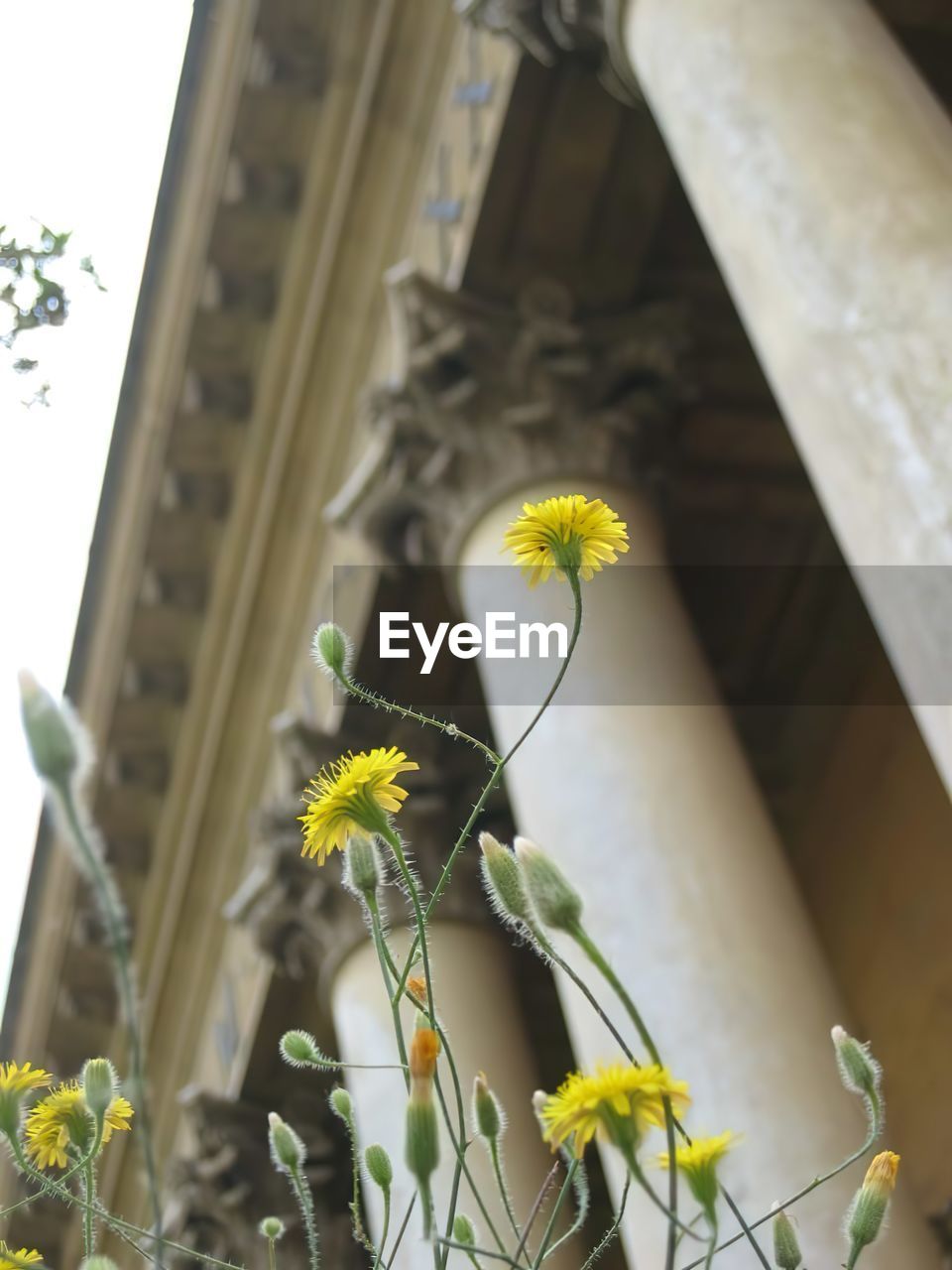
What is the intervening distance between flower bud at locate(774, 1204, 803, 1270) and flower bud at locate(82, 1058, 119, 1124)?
1.46 ft

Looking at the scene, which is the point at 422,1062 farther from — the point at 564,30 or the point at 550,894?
the point at 564,30

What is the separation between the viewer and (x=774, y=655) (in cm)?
678

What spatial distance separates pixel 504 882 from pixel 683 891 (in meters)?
2.65

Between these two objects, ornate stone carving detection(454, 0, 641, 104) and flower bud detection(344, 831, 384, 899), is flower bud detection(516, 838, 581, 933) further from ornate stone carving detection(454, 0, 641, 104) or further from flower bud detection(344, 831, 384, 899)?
ornate stone carving detection(454, 0, 641, 104)

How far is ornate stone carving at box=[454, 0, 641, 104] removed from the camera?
4.01m

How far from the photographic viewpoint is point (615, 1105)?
74 cm

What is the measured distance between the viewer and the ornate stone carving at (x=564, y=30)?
4.01 metres

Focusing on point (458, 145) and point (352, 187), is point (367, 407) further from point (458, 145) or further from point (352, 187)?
point (352, 187)

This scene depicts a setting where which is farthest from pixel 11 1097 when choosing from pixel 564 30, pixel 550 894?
pixel 564 30

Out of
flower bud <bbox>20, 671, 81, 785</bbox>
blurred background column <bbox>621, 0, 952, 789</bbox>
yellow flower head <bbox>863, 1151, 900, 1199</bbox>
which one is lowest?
yellow flower head <bbox>863, 1151, 900, 1199</bbox>

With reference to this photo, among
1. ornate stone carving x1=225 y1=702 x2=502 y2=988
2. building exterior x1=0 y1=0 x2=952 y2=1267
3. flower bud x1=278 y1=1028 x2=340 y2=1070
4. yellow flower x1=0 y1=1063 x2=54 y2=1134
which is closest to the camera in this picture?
yellow flower x1=0 y1=1063 x2=54 y2=1134

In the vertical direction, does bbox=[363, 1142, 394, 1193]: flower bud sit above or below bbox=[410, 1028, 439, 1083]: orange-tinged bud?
below

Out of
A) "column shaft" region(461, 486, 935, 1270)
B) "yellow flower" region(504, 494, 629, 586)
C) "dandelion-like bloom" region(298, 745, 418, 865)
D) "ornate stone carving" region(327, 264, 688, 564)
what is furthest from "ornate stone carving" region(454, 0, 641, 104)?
"dandelion-like bloom" region(298, 745, 418, 865)

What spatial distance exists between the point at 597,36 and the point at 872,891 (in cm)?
384
